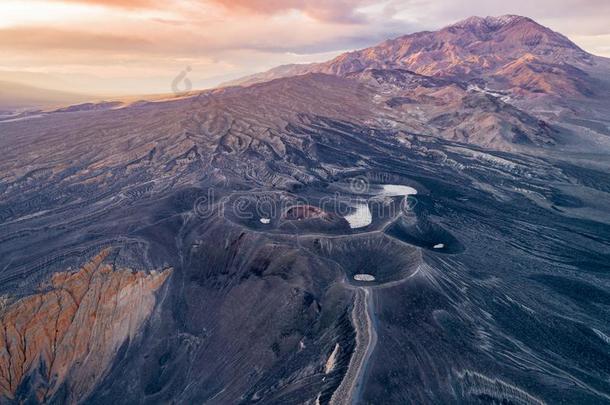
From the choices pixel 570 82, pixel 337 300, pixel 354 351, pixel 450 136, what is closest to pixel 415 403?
pixel 354 351

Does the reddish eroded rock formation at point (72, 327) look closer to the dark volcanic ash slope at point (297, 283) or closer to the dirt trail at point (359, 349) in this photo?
the dark volcanic ash slope at point (297, 283)

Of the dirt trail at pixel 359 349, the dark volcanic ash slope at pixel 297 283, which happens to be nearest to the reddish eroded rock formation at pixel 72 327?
the dark volcanic ash slope at pixel 297 283

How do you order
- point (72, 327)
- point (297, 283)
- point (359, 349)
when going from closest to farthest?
1. point (359, 349)
2. point (72, 327)
3. point (297, 283)

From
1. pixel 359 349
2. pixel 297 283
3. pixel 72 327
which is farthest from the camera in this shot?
pixel 297 283

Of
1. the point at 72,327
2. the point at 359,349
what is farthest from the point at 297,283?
the point at 72,327

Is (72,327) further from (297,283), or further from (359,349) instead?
(359,349)

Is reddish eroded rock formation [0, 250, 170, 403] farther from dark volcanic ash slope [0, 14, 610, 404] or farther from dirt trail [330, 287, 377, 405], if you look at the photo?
dirt trail [330, 287, 377, 405]

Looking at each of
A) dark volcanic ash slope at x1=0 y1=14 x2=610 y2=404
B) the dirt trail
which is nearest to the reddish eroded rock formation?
dark volcanic ash slope at x1=0 y1=14 x2=610 y2=404
